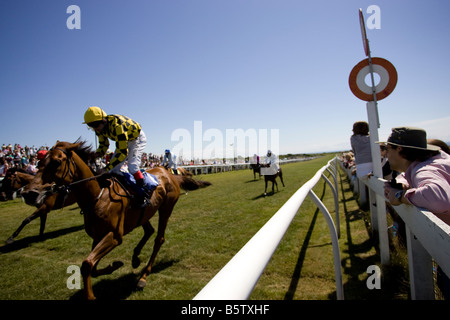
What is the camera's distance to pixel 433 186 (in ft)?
A: 4.18

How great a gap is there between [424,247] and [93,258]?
2.66 metres

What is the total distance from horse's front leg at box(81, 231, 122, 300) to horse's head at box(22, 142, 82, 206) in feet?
2.43

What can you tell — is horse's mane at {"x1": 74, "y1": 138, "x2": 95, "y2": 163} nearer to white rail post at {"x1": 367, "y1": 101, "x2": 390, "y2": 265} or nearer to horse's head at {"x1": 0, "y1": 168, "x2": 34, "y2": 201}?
white rail post at {"x1": 367, "y1": 101, "x2": 390, "y2": 265}

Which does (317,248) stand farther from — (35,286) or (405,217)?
(35,286)

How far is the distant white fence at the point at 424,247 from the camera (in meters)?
0.97

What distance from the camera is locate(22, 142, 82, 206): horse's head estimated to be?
2.45 meters

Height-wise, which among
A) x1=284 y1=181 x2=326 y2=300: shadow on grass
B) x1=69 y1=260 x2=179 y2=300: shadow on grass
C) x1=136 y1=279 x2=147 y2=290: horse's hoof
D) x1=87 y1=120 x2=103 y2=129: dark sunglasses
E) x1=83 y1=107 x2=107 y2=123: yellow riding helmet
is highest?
x1=83 y1=107 x2=107 y2=123: yellow riding helmet

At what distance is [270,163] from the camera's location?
10.3 m

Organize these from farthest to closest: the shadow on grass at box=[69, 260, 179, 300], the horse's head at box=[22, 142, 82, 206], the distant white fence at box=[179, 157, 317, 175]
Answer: the distant white fence at box=[179, 157, 317, 175]
the shadow on grass at box=[69, 260, 179, 300]
the horse's head at box=[22, 142, 82, 206]

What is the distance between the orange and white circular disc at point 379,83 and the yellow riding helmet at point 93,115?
3.08 m

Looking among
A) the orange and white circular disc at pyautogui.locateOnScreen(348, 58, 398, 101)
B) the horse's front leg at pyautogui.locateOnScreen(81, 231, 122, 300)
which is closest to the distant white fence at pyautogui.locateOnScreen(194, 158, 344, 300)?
the horse's front leg at pyautogui.locateOnScreen(81, 231, 122, 300)
